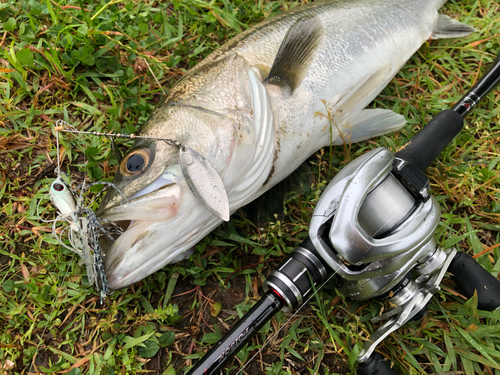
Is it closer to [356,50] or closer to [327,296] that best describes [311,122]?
[356,50]

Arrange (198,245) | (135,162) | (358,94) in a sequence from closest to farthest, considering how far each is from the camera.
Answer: (135,162) → (198,245) → (358,94)

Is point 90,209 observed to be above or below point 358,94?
above

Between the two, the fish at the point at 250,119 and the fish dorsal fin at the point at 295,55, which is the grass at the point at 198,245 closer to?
the fish at the point at 250,119

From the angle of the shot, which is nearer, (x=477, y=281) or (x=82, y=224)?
(x=82, y=224)

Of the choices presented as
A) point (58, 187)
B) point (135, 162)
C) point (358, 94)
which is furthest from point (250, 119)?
point (58, 187)

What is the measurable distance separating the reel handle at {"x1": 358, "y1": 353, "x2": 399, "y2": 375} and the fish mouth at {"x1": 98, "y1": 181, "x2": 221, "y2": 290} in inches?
47.8

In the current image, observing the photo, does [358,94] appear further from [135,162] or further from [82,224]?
[82,224]

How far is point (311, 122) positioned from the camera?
80.4 inches

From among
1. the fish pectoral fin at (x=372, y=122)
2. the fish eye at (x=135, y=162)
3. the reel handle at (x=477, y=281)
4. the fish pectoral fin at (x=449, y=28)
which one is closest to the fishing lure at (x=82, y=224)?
the fish eye at (x=135, y=162)

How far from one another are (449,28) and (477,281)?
2.13m

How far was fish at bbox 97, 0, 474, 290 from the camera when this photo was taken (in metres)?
1.57

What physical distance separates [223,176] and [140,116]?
108cm

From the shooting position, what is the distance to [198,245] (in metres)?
2.08

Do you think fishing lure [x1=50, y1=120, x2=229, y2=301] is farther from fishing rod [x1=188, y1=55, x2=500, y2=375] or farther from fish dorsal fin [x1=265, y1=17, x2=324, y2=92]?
fish dorsal fin [x1=265, y1=17, x2=324, y2=92]
